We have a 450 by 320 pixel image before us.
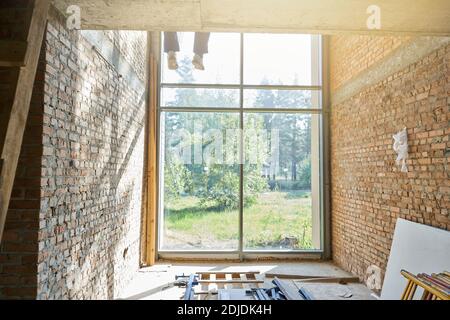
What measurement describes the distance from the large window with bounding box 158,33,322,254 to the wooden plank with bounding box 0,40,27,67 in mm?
4084

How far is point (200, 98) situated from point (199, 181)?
1566 mm

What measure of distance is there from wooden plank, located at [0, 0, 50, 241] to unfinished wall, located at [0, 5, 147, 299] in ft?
1.01

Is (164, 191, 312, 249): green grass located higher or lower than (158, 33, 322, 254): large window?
lower

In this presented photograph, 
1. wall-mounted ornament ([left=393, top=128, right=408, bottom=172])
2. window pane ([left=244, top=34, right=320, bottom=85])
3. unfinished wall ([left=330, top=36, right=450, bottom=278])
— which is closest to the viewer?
unfinished wall ([left=330, top=36, right=450, bottom=278])

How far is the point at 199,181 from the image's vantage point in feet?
19.7

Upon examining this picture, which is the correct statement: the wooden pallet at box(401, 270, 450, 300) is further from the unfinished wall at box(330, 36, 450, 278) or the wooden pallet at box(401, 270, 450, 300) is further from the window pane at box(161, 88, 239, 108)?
the window pane at box(161, 88, 239, 108)

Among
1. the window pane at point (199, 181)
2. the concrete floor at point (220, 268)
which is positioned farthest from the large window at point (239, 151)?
the concrete floor at point (220, 268)

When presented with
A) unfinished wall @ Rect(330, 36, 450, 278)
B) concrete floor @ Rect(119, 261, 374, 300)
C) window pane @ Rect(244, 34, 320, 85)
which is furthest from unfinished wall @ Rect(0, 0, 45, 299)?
window pane @ Rect(244, 34, 320, 85)

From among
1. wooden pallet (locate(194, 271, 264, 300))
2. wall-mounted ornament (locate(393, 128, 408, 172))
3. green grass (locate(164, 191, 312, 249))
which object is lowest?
wooden pallet (locate(194, 271, 264, 300))

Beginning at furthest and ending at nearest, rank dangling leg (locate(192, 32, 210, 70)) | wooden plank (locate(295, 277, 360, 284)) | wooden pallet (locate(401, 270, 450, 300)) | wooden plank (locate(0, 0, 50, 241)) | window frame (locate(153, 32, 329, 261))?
window frame (locate(153, 32, 329, 261)), dangling leg (locate(192, 32, 210, 70)), wooden plank (locate(295, 277, 360, 284)), wooden pallet (locate(401, 270, 450, 300)), wooden plank (locate(0, 0, 50, 241))

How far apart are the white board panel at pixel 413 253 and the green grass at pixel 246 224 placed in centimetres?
225

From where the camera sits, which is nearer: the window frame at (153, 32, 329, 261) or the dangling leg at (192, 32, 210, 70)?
the dangling leg at (192, 32, 210, 70)

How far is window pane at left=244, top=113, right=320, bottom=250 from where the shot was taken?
6035mm

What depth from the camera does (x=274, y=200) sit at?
6.07m
